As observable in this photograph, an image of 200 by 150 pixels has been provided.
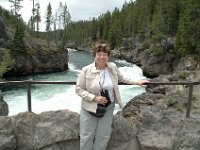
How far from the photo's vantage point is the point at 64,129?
5.48m

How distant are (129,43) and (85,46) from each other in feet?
153

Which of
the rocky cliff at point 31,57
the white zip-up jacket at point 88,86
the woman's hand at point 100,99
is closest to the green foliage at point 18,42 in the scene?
the rocky cliff at point 31,57

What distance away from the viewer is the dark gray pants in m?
4.86

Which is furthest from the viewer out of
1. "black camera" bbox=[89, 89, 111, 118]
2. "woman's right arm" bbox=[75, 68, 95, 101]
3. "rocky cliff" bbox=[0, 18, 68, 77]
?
"rocky cliff" bbox=[0, 18, 68, 77]

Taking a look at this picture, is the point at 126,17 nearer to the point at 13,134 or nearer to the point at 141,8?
the point at 141,8

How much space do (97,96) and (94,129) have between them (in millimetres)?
534

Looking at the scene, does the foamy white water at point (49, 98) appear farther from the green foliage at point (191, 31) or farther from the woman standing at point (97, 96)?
the green foliage at point (191, 31)

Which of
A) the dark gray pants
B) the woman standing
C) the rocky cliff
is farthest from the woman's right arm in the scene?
the rocky cliff

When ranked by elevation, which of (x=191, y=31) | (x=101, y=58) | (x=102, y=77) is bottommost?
(x=102, y=77)

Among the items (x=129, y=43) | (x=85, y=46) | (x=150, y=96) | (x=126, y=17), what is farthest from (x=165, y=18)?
(x=85, y=46)

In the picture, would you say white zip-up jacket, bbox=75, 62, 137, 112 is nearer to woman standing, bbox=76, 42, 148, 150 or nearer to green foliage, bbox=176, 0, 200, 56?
woman standing, bbox=76, 42, 148, 150

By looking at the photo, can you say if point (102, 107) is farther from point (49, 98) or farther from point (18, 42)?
point (18, 42)

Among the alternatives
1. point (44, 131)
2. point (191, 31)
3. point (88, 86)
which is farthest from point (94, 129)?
point (191, 31)

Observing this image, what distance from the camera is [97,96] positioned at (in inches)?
184
